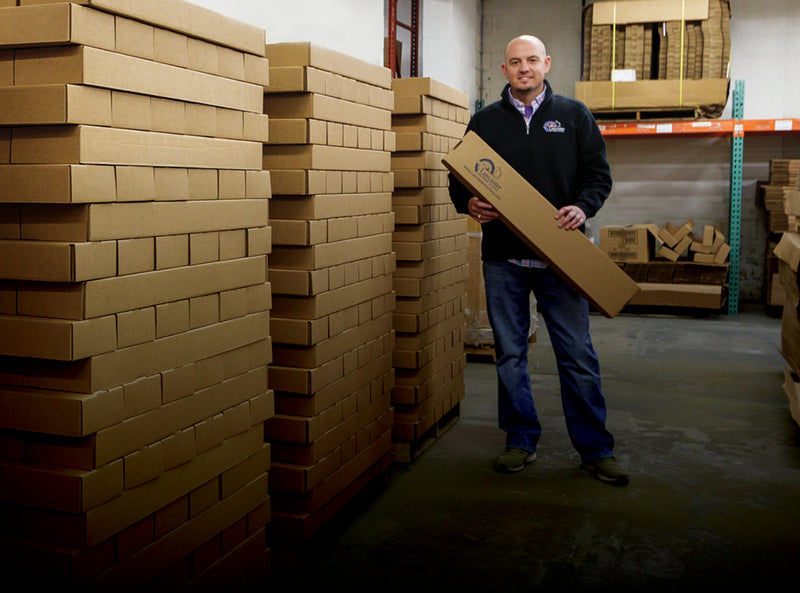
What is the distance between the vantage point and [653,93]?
8.30 metres

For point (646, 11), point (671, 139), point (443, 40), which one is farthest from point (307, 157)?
point (671, 139)

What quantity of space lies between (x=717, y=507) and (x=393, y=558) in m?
1.35

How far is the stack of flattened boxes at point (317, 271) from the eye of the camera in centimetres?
275

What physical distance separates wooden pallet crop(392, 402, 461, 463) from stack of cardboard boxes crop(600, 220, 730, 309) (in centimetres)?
428

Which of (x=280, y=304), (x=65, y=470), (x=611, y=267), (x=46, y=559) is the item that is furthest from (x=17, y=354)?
(x=611, y=267)

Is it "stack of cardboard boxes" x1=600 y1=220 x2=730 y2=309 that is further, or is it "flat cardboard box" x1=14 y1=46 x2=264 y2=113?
"stack of cardboard boxes" x1=600 y1=220 x2=730 y2=309

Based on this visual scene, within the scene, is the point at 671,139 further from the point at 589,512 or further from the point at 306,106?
the point at 306,106

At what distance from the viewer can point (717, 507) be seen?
130 inches

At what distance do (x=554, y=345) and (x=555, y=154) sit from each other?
83 centimetres

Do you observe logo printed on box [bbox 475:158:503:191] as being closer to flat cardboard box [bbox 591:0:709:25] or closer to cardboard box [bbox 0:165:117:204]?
cardboard box [bbox 0:165:117:204]

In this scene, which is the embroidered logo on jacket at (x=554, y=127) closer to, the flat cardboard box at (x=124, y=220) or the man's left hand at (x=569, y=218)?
the man's left hand at (x=569, y=218)

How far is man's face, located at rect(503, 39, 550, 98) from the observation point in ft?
11.7

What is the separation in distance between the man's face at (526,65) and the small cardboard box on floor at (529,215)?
37 centimetres

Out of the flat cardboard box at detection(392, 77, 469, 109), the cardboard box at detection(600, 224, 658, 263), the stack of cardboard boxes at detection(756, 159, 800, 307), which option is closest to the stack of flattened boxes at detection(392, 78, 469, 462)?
the flat cardboard box at detection(392, 77, 469, 109)
